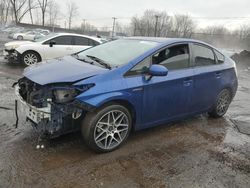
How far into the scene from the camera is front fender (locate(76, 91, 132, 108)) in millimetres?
3490

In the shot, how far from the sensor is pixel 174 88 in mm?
4441

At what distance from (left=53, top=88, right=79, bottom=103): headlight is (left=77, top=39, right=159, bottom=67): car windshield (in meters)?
0.81

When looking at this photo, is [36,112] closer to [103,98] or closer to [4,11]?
[103,98]

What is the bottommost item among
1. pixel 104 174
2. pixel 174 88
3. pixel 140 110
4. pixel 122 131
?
pixel 104 174

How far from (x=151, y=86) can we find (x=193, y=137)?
136cm

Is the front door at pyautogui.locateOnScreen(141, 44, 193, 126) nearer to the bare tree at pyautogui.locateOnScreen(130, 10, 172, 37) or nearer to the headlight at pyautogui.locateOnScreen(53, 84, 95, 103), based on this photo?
the headlight at pyautogui.locateOnScreen(53, 84, 95, 103)

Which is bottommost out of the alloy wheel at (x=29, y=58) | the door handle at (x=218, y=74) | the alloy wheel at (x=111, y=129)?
the alloy wheel at (x=111, y=129)

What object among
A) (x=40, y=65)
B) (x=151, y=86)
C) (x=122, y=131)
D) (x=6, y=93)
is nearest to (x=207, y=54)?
(x=151, y=86)

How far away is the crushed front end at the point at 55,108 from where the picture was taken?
350cm

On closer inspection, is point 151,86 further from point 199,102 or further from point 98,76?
point 199,102

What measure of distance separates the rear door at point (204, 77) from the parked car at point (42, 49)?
→ 6.87 m

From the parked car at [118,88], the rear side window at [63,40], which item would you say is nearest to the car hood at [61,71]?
the parked car at [118,88]

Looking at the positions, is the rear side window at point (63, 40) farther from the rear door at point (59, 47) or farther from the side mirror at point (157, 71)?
the side mirror at point (157, 71)

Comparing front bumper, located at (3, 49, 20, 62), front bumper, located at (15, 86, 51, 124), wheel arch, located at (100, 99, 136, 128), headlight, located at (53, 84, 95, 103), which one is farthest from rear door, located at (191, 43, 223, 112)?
front bumper, located at (3, 49, 20, 62)
